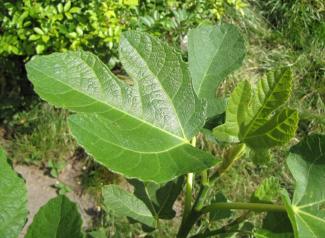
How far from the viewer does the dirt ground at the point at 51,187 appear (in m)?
2.62

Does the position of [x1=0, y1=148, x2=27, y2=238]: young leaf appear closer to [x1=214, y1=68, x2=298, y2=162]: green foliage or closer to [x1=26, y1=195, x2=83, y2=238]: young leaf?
[x1=26, y1=195, x2=83, y2=238]: young leaf

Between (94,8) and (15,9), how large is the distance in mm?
373

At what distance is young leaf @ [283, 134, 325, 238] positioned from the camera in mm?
653

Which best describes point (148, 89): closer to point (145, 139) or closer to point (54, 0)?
point (145, 139)

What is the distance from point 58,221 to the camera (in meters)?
0.52

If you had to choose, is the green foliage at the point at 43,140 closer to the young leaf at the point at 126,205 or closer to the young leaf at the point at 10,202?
the young leaf at the point at 126,205

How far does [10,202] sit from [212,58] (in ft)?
1.30

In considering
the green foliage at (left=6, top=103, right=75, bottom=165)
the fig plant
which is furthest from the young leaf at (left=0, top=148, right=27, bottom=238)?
the green foliage at (left=6, top=103, right=75, bottom=165)

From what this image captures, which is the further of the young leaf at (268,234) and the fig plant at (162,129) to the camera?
the young leaf at (268,234)

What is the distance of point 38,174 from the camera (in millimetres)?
2736

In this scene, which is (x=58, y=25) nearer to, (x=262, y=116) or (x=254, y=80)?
(x=254, y=80)

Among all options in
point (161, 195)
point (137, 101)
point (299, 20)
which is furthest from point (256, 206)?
point (299, 20)

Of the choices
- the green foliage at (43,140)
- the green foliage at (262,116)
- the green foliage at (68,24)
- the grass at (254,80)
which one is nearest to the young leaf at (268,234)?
the green foliage at (262,116)

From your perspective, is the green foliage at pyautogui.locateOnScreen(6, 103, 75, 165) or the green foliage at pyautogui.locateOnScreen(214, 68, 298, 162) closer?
the green foliage at pyautogui.locateOnScreen(214, 68, 298, 162)
